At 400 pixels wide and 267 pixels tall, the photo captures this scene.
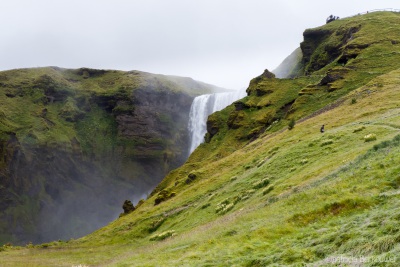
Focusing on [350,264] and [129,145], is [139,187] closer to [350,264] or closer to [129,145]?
[129,145]

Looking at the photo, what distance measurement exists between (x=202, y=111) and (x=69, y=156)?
232 feet

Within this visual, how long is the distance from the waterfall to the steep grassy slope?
4190 cm

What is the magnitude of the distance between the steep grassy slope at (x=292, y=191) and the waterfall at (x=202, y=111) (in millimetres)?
41901

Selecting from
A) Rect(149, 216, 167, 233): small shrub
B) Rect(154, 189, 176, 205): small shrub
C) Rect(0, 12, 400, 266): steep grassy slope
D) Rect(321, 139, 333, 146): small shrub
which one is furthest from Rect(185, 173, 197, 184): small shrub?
Rect(321, 139, 333, 146): small shrub

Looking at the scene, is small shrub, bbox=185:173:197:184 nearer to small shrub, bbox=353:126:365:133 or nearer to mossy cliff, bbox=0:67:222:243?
small shrub, bbox=353:126:365:133

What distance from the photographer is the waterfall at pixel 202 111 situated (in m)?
139

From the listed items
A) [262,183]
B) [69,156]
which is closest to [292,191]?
[262,183]

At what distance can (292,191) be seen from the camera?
2425cm

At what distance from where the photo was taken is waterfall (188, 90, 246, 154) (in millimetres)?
139125

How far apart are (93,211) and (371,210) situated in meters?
177

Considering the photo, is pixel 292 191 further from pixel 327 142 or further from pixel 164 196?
pixel 164 196

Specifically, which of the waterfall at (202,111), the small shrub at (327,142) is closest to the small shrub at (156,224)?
the small shrub at (327,142)

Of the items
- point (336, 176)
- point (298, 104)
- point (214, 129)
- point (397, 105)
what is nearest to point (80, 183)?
point (214, 129)

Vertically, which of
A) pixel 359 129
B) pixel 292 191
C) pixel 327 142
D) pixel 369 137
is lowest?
pixel 292 191
